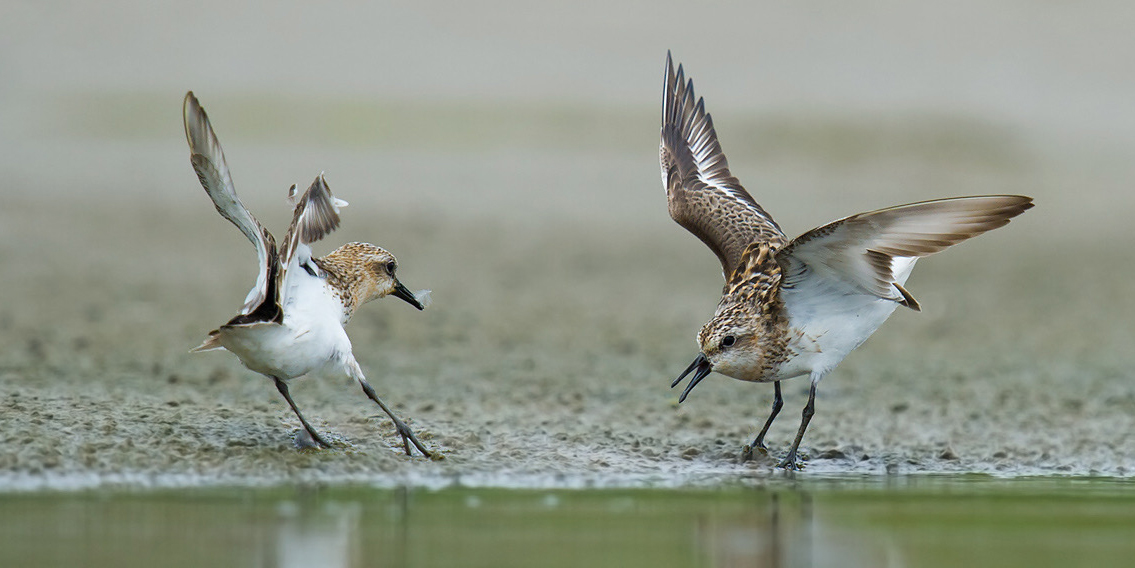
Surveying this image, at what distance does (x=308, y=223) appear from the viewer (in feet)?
25.2

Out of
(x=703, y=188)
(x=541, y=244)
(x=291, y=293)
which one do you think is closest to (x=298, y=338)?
(x=291, y=293)

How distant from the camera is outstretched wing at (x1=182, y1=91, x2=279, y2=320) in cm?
689

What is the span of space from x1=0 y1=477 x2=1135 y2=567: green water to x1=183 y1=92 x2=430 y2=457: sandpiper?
2.42 ft

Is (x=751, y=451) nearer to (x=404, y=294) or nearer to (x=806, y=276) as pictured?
(x=806, y=276)

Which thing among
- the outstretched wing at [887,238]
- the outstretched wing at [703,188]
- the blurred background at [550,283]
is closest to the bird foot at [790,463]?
the blurred background at [550,283]

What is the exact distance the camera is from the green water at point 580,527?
595cm

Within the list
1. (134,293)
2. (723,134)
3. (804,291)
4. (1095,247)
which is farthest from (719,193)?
(723,134)

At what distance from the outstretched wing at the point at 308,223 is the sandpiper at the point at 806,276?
7.00 ft

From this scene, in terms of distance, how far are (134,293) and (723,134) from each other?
8.33 m

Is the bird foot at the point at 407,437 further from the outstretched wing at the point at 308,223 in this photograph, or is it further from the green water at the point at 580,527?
the outstretched wing at the point at 308,223

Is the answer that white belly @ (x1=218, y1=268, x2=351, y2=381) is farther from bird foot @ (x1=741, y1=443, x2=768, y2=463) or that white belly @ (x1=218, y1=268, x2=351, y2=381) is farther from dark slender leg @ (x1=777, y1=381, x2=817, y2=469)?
dark slender leg @ (x1=777, y1=381, x2=817, y2=469)

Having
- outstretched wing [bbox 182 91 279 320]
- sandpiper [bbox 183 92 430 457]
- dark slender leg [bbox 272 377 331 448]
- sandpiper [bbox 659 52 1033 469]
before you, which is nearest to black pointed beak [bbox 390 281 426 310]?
sandpiper [bbox 183 92 430 457]

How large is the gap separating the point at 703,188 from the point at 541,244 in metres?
5.88

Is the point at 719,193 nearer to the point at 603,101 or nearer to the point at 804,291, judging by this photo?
the point at 804,291
